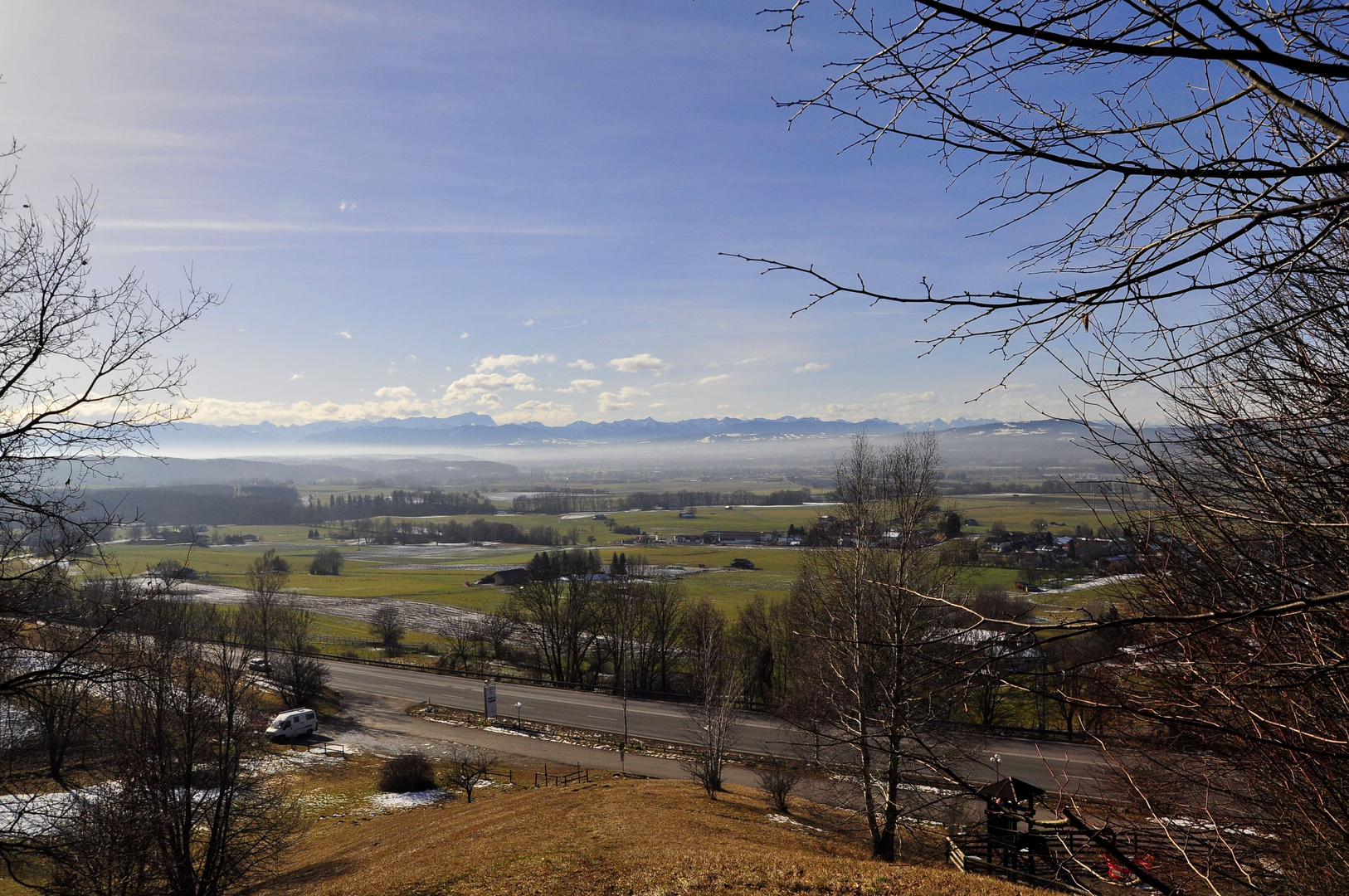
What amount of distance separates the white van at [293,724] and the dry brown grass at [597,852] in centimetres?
1117

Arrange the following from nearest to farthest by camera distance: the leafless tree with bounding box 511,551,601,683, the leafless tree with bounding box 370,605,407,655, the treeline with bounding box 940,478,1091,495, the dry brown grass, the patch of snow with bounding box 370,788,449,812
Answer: the dry brown grass, the patch of snow with bounding box 370,788,449,812, the leafless tree with bounding box 511,551,601,683, the leafless tree with bounding box 370,605,407,655, the treeline with bounding box 940,478,1091,495

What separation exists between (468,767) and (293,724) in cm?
1219

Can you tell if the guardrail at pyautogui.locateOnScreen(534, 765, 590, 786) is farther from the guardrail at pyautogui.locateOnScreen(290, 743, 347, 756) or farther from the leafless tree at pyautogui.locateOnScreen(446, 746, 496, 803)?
the guardrail at pyautogui.locateOnScreen(290, 743, 347, 756)

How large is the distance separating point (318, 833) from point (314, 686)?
18.4m

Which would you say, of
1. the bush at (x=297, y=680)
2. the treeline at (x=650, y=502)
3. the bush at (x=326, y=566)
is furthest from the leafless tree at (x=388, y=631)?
the treeline at (x=650, y=502)

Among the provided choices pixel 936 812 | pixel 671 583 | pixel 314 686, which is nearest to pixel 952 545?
pixel 936 812

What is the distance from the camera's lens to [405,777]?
2564cm

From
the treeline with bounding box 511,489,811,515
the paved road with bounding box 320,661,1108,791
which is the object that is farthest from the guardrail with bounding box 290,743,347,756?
the treeline with bounding box 511,489,811,515

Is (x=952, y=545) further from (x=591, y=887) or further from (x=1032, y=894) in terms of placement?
(x=591, y=887)

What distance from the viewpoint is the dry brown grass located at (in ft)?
31.1

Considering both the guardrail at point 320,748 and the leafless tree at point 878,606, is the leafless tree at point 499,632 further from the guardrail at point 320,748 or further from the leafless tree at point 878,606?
the leafless tree at point 878,606

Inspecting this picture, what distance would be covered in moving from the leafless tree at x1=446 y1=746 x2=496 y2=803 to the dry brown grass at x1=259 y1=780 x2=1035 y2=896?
1.22 metres

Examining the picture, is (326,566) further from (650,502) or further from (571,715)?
(650,502)

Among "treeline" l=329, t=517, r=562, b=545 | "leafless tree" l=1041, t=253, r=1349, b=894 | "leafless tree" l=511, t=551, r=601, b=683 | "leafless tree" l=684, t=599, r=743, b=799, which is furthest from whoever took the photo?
"treeline" l=329, t=517, r=562, b=545
